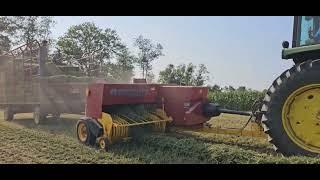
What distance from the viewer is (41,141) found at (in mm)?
6793

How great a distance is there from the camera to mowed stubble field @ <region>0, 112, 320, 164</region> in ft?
16.1

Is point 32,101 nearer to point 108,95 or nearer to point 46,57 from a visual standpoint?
point 46,57

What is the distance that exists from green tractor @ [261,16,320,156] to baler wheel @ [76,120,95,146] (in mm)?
3104

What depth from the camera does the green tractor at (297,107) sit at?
14.6 ft

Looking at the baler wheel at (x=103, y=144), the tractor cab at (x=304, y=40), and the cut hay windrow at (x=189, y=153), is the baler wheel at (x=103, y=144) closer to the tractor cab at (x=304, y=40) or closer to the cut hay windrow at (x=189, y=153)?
the cut hay windrow at (x=189, y=153)

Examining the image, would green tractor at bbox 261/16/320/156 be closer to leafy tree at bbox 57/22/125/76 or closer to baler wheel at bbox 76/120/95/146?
baler wheel at bbox 76/120/95/146

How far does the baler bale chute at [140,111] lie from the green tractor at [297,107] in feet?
4.09

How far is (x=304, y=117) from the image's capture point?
4.53 meters

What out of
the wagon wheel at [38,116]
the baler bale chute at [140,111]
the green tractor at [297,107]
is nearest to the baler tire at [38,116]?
the wagon wheel at [38,116]

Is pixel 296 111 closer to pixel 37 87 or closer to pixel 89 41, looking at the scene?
pixel 37 87

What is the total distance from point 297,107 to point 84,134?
379 cm
